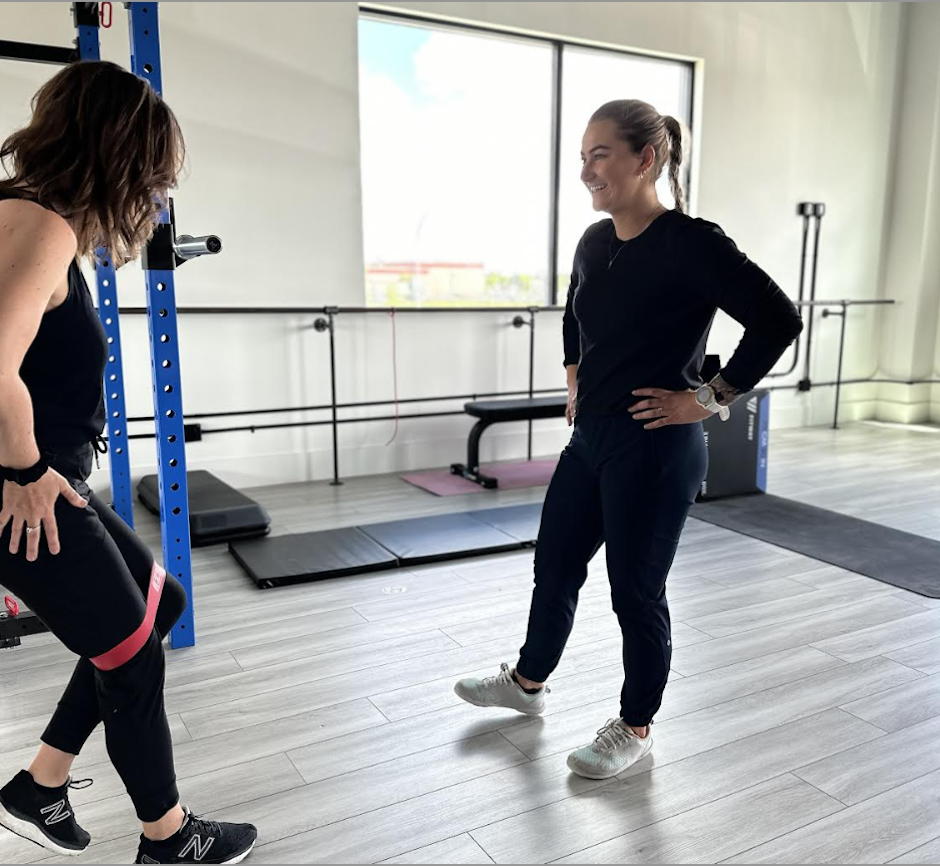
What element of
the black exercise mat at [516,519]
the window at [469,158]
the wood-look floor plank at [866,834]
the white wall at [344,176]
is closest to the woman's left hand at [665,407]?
the wood-look floor plank at [866,834]

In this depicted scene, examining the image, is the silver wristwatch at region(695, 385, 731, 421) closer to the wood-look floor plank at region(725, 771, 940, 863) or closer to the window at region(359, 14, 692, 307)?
the wood-look floor plank at region(725, 771, 940, 863)

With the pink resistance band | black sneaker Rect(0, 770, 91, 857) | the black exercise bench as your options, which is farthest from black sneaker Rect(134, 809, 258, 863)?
the black exercise bench

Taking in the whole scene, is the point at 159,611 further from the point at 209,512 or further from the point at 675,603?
the point at 209,512

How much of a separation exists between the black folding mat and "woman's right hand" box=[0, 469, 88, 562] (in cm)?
284

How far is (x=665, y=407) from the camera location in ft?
5.35

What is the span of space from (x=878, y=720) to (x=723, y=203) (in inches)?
181

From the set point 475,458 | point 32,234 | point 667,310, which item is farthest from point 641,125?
point 475,458

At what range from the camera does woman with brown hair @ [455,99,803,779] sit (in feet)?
5.15

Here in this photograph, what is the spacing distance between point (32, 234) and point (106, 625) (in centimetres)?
58

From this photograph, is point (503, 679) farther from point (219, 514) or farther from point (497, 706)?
point (219, 514)

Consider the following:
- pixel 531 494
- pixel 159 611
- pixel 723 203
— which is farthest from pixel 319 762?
pixel 723 203

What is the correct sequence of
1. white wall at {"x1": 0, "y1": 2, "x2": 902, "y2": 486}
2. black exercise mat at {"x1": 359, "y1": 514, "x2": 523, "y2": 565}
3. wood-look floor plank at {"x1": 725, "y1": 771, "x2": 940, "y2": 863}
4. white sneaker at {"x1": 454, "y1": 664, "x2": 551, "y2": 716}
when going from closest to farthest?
wood-look floor plank at {"x1": 725, "y1": 771, "x2": 940, "y2": 863} → white sneaker at {"x1": 454, "y1": 664, "x2": 551, "y2": 716} → black exercise mat at {"x1": 359, "y1": 514, "x2": 523, "y2": 565} → white wall at {"x1": 0, "y1": 2, "x2": 902, "y2": 486}

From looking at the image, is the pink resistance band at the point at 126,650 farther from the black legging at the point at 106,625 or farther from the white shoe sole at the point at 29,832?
the white shoe sole at the point at 29,832

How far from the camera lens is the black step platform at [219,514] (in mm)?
3428
